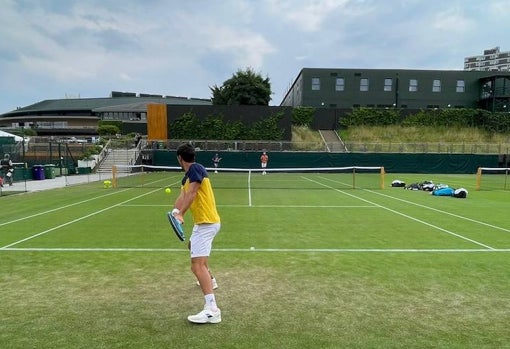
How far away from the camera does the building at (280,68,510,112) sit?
60438mm

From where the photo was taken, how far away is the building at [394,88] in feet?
198

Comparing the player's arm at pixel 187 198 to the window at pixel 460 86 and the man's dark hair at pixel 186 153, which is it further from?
the window at pixel 460 86

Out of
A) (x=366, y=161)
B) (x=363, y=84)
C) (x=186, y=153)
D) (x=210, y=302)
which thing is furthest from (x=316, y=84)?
(x=210, y=302)

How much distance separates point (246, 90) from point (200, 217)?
67.2 m

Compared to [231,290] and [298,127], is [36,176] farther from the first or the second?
[298,127]

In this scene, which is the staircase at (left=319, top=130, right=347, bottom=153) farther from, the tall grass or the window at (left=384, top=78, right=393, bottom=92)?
the window at (left=384, top=78, right=393, bottom=92)

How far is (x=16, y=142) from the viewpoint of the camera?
99.8 ft

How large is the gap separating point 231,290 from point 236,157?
120 feet

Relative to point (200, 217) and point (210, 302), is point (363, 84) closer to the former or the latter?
point (200, 217)

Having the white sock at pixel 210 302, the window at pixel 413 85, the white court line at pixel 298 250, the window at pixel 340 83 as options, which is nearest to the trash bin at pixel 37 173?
the white court line at pixel 298 250

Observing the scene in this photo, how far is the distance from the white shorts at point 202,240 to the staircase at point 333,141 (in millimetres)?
39825

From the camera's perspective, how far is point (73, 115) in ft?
385

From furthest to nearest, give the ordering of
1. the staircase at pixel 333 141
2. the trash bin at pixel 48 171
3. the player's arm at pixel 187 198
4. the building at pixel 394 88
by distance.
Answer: the building at pixel 394 88 < the staircase at pixel 333 141 < the trash bin at pixel 48 171 < the player's arm at pixel 187 198

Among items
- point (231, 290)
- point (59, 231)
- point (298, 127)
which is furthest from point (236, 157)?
point (231, 290)
